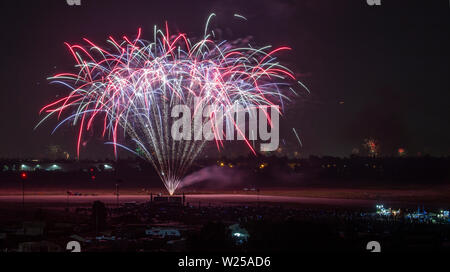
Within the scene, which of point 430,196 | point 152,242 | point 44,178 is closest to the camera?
point 152,242

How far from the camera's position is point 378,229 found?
39.2 metres

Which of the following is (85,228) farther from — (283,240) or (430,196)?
(430,196)

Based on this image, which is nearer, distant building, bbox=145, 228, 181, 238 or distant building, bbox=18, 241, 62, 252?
distant building, bbox=18, 241, 62, 252

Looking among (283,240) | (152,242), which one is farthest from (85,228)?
(283,240)

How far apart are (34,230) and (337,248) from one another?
22.7 metres

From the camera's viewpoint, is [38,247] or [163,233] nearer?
[38,247]

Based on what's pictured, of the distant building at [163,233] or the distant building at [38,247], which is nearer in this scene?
the distant building at [38,247]

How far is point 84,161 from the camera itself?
134m

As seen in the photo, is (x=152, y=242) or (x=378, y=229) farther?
(x=378, y=229)

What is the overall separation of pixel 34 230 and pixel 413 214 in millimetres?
35320
